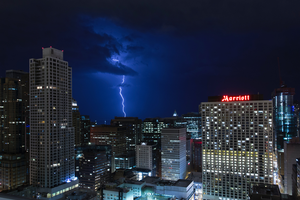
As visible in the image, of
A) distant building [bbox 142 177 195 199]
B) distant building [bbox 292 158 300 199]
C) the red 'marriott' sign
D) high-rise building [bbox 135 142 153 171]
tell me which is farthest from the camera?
high-rise building [bbox 135 142 153 171]

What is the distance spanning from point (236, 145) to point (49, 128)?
168 feet

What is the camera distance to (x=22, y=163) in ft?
190

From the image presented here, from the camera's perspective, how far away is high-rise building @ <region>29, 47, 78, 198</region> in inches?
2035

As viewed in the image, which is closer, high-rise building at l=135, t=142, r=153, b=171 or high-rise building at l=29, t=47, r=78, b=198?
high-rise building at l=29, t=47, r=78, b=198

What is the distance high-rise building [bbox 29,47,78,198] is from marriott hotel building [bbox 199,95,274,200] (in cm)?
4033

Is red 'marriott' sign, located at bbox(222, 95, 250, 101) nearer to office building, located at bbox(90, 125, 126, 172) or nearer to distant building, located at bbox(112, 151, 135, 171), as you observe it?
distant building, located at bbox(112, 151, 135, 171)

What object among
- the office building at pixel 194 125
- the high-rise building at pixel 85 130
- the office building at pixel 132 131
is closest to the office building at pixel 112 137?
the office building at pixel 132 131

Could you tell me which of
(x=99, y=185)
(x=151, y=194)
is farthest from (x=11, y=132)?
(x=151, y=194)

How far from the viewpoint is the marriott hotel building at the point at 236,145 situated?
5653 cm

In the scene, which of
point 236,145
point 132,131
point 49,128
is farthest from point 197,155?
point 49,128

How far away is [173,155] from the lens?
262 feet

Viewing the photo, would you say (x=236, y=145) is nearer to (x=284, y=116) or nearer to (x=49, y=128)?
(x=49, y=128)

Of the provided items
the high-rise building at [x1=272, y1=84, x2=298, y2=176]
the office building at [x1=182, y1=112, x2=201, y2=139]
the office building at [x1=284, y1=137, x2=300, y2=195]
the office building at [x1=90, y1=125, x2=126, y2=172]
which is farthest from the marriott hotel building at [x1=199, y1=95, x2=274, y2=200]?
the office building at [x1=182, y1=112, x2=201, y2=139]

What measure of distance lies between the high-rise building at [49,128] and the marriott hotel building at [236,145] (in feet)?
132
